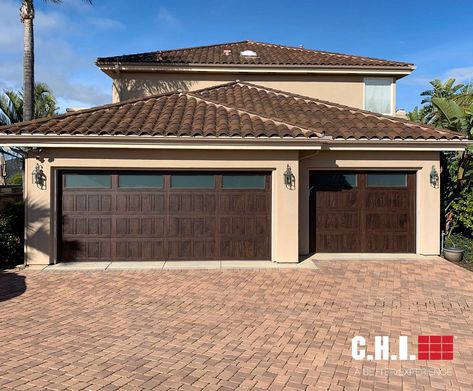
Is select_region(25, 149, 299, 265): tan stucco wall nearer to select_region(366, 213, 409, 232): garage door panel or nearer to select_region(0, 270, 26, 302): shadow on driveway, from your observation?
select_region(0, 270, 26, 302): shadow on driveway

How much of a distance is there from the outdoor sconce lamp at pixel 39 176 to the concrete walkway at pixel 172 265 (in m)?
2.24

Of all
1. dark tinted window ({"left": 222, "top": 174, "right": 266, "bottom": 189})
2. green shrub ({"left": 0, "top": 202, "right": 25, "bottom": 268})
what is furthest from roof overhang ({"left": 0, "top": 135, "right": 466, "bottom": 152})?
green shrub ({"left": 0, "top": 202, "right": 25, "bottom": 268})

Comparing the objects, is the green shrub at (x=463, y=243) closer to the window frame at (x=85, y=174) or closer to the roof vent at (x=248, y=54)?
the window frame at (x=85, y=174)

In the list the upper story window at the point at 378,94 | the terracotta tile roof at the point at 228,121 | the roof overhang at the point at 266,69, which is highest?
the roof overhang at the point at 266,69

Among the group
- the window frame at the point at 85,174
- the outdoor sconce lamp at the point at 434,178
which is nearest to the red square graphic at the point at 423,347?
the outdoor sconce lamp at the point at 434,178

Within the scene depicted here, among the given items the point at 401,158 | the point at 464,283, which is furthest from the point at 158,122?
the point at 464,283

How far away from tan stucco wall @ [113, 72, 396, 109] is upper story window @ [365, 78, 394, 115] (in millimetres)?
289

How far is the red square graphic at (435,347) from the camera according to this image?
5152mm

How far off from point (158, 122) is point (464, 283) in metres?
8.84

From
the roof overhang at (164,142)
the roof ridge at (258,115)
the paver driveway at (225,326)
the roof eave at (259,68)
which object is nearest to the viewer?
the paver driveway at (225,326)

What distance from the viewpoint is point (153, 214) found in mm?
10562

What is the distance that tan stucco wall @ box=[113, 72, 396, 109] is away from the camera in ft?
49.7

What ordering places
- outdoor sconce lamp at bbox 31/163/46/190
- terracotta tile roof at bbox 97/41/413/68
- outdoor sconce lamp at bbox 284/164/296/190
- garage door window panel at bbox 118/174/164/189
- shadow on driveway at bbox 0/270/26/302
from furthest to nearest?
terracotta tile roof at bbox 97/41/413/68
garage door window panel at bbox 118/174/164/189
outdoor sconce lamp at bbox 284/164/296/190
outdoor sconce lamp at bbox 31/163/46/190
shadow on driveway at bbox 0/270/26/302

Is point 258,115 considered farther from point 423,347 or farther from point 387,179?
point 423,347
